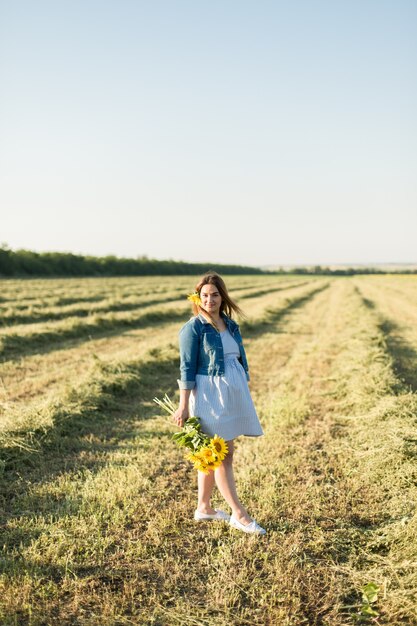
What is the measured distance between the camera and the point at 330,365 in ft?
32.1

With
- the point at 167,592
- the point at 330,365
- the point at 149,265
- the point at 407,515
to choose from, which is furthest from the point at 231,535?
the point at 149,265

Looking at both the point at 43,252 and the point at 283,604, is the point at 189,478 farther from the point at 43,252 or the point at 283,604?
the point at 43,252

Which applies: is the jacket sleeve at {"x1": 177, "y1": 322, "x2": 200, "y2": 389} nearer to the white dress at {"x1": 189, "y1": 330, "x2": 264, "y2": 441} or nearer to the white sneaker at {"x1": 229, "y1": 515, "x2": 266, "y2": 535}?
the white dress at {"x1": 189, "y1": 330, "x2": 264, "y2": 441}

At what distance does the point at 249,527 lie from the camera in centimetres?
364

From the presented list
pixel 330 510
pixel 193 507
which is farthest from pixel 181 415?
pixel 330 510

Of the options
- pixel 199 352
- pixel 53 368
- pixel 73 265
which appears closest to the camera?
pixel 199 352

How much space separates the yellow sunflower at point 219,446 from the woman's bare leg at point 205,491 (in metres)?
0.42

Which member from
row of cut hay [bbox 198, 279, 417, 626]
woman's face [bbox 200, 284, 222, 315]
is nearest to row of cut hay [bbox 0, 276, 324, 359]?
row of cut hay [bbox 198, 279, 417, 626]

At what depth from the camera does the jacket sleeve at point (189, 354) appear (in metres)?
3.67

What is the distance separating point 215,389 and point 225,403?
134 millimetres

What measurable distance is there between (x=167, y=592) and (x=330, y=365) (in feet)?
24.1

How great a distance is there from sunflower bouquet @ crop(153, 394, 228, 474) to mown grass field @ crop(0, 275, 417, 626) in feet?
2.05

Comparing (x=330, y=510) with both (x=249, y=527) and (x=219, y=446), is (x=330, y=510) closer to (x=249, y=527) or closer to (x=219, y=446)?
(x=249, y=527)

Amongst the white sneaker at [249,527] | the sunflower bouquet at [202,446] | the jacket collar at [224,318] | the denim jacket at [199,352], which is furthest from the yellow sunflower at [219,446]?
the jacket collar at [224,318]
